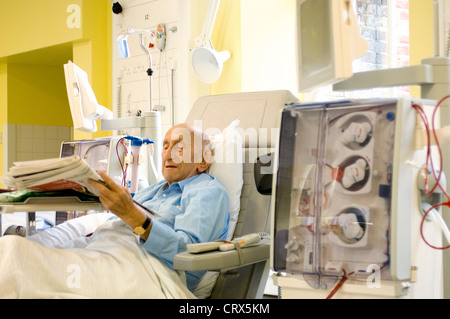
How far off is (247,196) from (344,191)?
0.81 meters

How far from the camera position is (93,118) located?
258cm

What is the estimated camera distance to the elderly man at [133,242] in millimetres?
1401

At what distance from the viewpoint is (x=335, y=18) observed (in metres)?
1.24

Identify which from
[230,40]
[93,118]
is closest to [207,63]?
[230,40]

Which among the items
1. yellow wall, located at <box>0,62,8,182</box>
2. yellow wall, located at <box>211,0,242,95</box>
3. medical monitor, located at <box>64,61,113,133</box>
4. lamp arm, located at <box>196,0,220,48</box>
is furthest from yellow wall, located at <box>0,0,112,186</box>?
medical monitor, located at <box>64,61,113,133</box>

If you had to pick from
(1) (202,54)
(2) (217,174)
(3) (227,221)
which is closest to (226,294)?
(3) (227,221)

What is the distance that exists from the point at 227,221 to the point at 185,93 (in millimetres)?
2842

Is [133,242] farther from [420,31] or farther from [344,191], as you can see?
[420,31]

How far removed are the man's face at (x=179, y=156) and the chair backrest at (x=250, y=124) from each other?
0.78 feet

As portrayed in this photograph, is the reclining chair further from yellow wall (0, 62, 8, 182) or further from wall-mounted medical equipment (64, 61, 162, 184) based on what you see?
yellow wall (0, 62, 8, 182)

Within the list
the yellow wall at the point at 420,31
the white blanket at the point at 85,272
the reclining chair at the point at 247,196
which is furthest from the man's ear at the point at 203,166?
the yellow wall at the point at 420,31

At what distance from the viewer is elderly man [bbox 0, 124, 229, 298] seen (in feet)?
4.60

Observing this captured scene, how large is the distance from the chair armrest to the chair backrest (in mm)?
428
